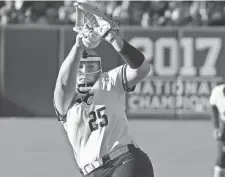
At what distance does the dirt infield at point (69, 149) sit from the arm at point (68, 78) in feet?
14.8

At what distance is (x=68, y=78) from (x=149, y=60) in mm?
11516

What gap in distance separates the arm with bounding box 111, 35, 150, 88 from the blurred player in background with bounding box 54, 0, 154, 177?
0.03 feet

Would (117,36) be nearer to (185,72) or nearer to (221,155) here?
(221,155)

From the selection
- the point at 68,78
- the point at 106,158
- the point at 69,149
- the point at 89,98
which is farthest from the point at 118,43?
the point at 69,149

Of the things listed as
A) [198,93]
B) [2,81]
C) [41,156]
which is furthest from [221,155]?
[2,81]

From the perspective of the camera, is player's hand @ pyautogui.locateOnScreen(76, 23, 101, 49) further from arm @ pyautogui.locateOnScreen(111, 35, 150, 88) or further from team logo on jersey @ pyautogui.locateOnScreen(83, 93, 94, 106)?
team logo on jersey @ pyautogui.locateOnScreen(83, 93, 94, 106)

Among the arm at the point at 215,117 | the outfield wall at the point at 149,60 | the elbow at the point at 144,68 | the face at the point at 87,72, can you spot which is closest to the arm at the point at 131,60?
the elbow at the point at 144,68

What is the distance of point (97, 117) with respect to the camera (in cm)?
461

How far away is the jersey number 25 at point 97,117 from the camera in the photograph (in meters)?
4.61

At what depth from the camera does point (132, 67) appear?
4457mm

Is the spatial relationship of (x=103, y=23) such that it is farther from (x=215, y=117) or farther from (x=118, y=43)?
(x=215, y=117)

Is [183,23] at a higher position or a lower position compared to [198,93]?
higher

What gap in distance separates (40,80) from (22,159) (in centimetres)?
582

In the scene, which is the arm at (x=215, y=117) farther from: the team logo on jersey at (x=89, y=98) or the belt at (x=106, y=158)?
the team logo on jersey at (x=89, y=98)
